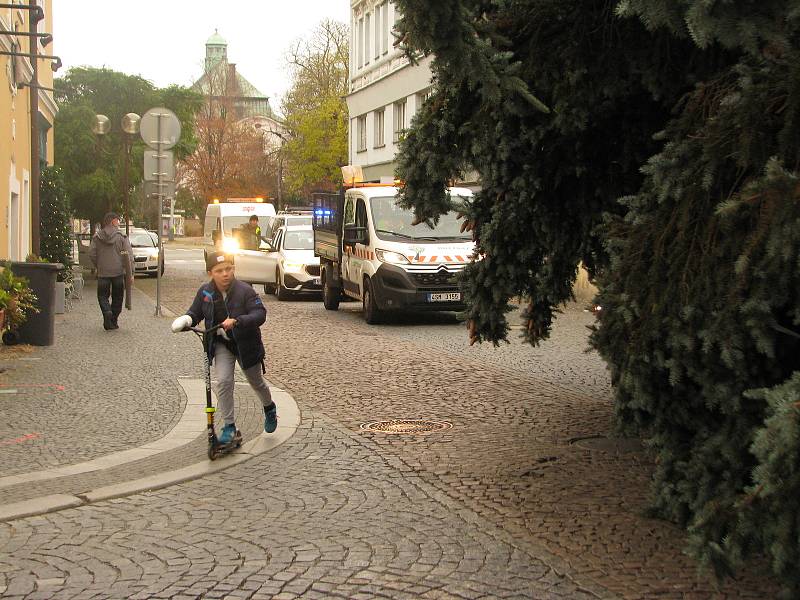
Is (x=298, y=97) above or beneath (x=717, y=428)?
above

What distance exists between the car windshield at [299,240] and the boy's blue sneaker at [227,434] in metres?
17.3

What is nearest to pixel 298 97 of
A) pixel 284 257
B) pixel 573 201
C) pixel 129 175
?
pixel 129 175

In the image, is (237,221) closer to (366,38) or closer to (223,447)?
(366,38)

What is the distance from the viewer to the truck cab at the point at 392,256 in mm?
18156

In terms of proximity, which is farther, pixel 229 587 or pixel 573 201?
pixel 573 201

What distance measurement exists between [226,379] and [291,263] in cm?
1651

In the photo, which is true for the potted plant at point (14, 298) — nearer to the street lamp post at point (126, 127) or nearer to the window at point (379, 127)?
the street lamp post at point (126, 127)

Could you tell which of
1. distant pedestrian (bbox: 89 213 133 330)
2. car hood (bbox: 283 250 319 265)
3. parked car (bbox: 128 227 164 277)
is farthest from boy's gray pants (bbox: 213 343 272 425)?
parked car (bbox: 128 227 164 277)

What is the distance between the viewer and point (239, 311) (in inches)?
327

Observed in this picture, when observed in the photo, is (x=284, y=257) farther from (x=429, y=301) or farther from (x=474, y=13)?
(x=474, y=13)

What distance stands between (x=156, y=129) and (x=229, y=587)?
16.5 metres

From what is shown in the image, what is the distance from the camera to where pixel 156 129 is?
67.4 feet

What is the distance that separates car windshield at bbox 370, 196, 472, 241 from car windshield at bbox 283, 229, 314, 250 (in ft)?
19.8

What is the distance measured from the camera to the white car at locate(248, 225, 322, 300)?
2466 centimetres
